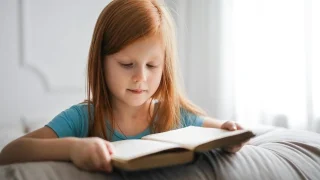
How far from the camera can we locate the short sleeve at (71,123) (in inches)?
32.1

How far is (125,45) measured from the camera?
2.60ft

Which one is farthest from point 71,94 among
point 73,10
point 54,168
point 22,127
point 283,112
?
point 54,168

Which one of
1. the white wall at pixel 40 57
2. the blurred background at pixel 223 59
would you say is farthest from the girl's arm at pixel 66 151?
the white wall at pixel 40 57

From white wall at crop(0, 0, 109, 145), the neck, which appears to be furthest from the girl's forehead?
white wall at crop(0, 0, 109, 145)

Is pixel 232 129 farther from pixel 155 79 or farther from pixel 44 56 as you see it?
pixel 44 56

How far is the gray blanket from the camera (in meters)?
0.51

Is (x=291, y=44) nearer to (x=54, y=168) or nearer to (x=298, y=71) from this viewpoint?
(x=298, y=71)

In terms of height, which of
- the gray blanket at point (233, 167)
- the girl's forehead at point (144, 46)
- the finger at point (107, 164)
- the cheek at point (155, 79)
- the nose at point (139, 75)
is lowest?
the gray blanket at point (233, 167)

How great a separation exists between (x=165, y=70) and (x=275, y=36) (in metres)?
0.66

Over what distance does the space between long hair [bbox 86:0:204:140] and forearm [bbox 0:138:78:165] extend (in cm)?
28

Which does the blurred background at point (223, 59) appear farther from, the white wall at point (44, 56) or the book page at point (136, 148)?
the book page at point (136, 148)

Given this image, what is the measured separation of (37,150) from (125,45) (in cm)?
30

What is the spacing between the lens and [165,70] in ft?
3.06

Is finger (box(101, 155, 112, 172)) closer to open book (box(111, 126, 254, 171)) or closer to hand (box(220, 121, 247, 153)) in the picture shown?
open book (box(111, 126, 254, 171))
